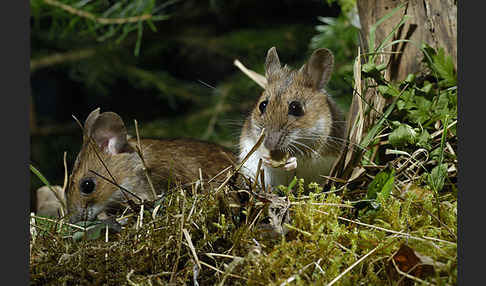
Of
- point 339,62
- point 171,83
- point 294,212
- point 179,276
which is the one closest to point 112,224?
point 179,276

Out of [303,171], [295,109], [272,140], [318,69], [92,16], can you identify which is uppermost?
[92,16]

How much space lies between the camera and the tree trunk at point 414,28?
237 centimetres

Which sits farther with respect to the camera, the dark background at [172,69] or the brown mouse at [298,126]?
the dark background at [172,69]

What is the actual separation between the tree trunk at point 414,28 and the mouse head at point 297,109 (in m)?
0.37

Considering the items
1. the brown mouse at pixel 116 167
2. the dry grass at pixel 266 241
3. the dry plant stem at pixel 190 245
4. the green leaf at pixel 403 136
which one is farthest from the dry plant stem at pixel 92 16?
the dry plant stem at pixel 190 245

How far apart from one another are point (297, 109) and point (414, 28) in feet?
2.40

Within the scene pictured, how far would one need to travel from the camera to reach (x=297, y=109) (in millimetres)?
2342

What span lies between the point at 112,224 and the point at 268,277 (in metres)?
0.75

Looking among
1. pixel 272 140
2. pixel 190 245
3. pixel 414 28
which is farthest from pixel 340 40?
pixel 190 245

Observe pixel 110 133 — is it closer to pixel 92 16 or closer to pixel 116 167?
pixel 116 167

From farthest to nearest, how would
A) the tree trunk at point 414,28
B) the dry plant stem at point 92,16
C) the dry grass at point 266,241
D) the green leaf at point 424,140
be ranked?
the dry plant stem at point 92,16, the tree trunk at point 414,28, the green leaf at point 424,140, the dry grass at point 266,241

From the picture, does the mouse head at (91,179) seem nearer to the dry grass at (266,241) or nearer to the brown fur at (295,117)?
the dry grass at (266,241)

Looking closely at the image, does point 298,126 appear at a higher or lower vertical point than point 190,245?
higher

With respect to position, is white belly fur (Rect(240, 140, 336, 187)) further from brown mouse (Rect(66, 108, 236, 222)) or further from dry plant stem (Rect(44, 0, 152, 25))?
dry plant stem (Rect(44, 0, 152, 25))
